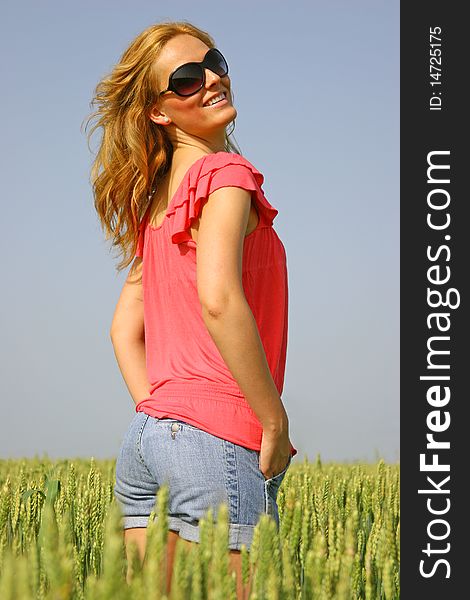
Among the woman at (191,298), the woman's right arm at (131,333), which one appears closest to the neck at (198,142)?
the woman at (191,298)

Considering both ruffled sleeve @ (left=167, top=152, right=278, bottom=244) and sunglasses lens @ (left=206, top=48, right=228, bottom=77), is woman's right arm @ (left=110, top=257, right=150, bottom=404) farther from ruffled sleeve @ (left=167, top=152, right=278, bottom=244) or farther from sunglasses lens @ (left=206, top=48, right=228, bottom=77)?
sunglasses lens @ (left=206, top=48, right=228, bottom=77)

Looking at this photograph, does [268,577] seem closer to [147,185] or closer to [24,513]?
[147,185]

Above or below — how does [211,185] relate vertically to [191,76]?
below

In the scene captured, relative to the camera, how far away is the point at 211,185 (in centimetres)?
203

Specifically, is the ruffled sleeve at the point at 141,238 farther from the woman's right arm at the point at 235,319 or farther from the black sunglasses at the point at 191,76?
the woman's right arm at the point at 235,319

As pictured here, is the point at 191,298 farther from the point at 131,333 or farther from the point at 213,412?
the point at 131,333

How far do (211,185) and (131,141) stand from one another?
498mm

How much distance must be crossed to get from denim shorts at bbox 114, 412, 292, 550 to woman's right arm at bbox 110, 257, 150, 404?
1.42 feet

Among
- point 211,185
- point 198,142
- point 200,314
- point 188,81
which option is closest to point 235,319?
point 200,314

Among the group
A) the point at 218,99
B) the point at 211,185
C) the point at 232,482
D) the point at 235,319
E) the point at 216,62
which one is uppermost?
the point at 216,62

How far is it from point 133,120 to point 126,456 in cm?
93

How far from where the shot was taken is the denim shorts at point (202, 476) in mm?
1915

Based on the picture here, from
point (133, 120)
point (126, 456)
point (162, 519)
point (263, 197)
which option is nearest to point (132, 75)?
point (133, 120)

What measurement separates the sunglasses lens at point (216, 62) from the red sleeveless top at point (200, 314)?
1.19 ft
